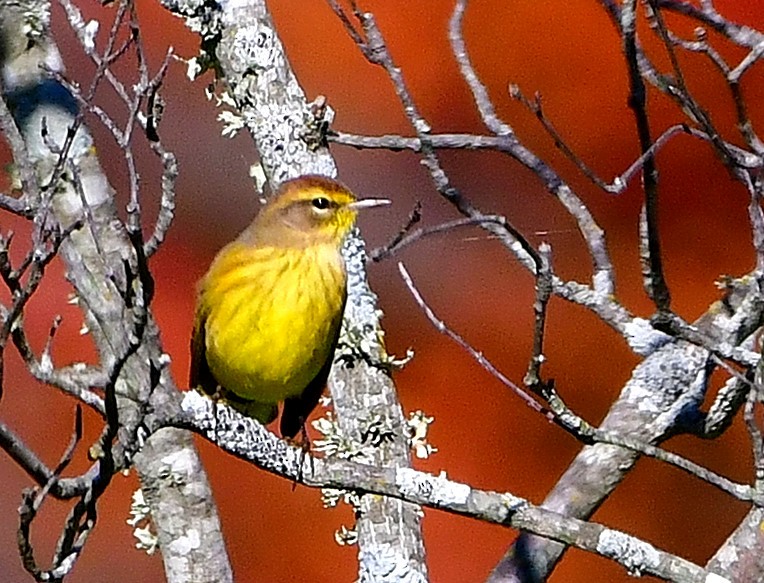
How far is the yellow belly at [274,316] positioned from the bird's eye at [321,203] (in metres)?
0.13

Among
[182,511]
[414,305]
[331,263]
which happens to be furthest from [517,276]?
[182,511]

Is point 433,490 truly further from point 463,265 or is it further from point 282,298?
point 463,265

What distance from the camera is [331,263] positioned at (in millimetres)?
3148

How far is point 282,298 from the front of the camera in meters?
3.15

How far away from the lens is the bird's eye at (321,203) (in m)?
3.05

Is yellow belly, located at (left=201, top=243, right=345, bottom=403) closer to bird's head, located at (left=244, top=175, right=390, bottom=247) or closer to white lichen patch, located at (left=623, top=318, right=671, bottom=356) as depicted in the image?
bird's head, located at (left=244, top=175, right=390, bottom=247)

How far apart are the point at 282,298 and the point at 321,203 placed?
230 millimetres

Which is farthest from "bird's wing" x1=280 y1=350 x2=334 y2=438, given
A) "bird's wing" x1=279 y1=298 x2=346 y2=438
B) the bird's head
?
the bird's head

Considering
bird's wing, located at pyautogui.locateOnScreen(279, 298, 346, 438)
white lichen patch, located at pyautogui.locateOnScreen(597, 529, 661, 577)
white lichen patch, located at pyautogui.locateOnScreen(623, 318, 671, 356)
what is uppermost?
bird's wing, located at pyautogui.locateOnScreen(279, 298, 346, 438)

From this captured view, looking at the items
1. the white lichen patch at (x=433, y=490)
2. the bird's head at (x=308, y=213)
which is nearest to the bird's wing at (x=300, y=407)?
Result: the bird's head at (x=308, y=213)

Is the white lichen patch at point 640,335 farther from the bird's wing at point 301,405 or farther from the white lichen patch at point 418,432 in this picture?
the bird's wing at point 301,405

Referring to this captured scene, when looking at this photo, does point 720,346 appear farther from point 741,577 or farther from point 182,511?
point 182,511

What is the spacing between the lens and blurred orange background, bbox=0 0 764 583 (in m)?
5.14

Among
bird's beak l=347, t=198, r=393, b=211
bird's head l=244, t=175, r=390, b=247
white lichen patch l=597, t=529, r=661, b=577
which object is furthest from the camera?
bird's beak l=347, t=198, r=393, b=211
